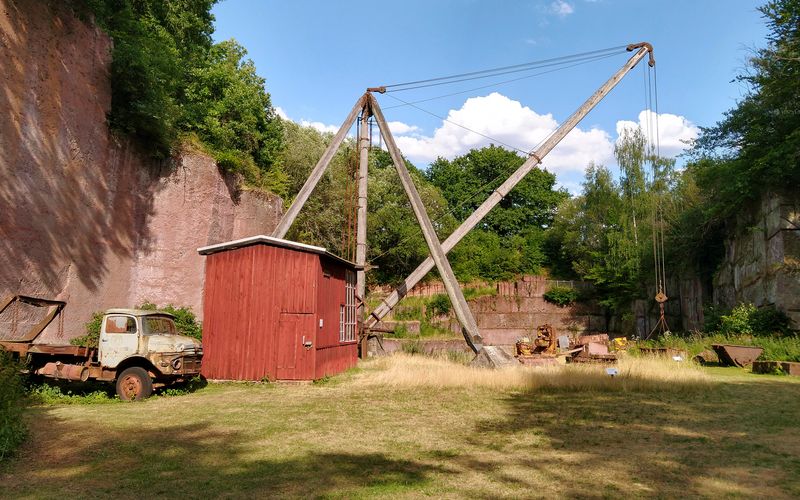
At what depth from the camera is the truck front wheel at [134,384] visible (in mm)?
12711

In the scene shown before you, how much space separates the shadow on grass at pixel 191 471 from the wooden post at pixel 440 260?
39.7 ft

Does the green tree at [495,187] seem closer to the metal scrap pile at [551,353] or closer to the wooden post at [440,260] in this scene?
the metal scrap pile at [551,353]

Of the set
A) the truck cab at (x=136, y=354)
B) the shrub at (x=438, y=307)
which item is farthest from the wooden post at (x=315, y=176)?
the shrub at (x=438, y=307)

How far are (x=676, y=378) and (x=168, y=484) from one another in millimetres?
13527

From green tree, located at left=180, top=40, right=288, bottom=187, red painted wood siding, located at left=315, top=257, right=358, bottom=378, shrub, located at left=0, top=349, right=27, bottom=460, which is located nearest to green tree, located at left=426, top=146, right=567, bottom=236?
green tree, located at left=180, top=40, right=288, bottom=187

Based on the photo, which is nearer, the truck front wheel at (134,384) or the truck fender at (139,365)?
the truck front wheel at (134,384)

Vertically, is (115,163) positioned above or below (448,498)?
above

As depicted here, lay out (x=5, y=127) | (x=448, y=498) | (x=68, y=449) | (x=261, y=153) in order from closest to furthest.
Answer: (x=448, y=498) < (x=68, y=449) < (x=5, y=127) < (x=261, y=153)

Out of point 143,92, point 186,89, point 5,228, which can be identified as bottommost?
point 5,228

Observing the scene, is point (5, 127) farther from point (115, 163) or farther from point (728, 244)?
point (728, 244)

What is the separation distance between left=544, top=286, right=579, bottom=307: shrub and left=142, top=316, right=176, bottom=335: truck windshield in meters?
35.8

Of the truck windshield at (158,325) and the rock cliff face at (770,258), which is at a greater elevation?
the rock cliff face at (770,258)

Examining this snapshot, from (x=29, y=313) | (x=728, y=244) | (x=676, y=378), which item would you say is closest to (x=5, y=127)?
(x=29, y=313)

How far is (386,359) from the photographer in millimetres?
21906
